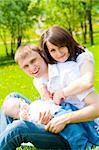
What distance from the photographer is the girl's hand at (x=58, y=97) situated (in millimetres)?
5238

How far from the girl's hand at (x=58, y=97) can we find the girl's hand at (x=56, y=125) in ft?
0.77

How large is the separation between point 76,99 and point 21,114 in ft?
2.02

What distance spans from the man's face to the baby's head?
40 centimetres

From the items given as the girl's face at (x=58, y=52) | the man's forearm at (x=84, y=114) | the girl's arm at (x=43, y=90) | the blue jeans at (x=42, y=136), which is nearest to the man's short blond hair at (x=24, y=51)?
the girl's face at (x=58, y=52)

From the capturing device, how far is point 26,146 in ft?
19.4

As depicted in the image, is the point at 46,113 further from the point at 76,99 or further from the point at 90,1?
the point at 90,1

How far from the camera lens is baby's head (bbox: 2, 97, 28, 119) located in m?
5.66

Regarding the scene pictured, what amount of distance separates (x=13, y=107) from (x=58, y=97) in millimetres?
632

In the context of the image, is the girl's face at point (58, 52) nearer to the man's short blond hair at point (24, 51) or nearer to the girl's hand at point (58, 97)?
the man's short blond hair at point (24, 51)

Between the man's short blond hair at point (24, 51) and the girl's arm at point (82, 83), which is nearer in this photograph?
Result: the girl's arm at point (82, 83)

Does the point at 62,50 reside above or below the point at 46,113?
above

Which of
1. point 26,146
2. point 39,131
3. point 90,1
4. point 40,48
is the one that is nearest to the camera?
point 39,131

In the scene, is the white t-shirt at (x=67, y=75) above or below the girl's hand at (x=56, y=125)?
above

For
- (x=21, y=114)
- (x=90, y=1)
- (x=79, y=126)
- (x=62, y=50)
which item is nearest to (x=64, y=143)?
(x=79, y=126)
